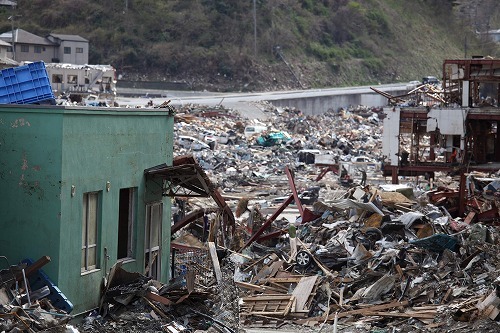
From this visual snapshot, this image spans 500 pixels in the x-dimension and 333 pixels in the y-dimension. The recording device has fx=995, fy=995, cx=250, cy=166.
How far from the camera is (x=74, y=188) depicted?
11078 mm

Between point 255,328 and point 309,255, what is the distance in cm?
319

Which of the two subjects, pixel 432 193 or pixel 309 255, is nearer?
pixel 309 255

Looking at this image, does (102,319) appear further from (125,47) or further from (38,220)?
(125,47)

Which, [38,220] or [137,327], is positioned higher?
[38,220]

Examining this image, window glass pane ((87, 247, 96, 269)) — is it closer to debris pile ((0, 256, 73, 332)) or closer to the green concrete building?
the green concrete building

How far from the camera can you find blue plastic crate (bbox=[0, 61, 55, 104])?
40.5 feet

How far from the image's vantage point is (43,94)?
12453mm

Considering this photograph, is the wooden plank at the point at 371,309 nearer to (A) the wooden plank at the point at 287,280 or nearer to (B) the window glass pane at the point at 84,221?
(A) the wooden plank at the point at 287,280

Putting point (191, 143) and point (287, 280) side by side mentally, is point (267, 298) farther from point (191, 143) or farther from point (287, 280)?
point (191, 143)

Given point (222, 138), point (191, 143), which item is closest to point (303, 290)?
point (191, 143)

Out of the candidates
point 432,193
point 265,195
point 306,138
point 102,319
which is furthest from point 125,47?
point 102,319

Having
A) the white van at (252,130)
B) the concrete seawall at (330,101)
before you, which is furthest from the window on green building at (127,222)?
the concrete seawall at (330,101)

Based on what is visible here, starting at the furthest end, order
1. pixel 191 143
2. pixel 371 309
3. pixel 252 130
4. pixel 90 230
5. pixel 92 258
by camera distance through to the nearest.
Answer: pixel 252 130 < pixel 191 143 < pixel 371 309 < pixel 92 258 < pixel 90 230

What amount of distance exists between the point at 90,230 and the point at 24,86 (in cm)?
211
